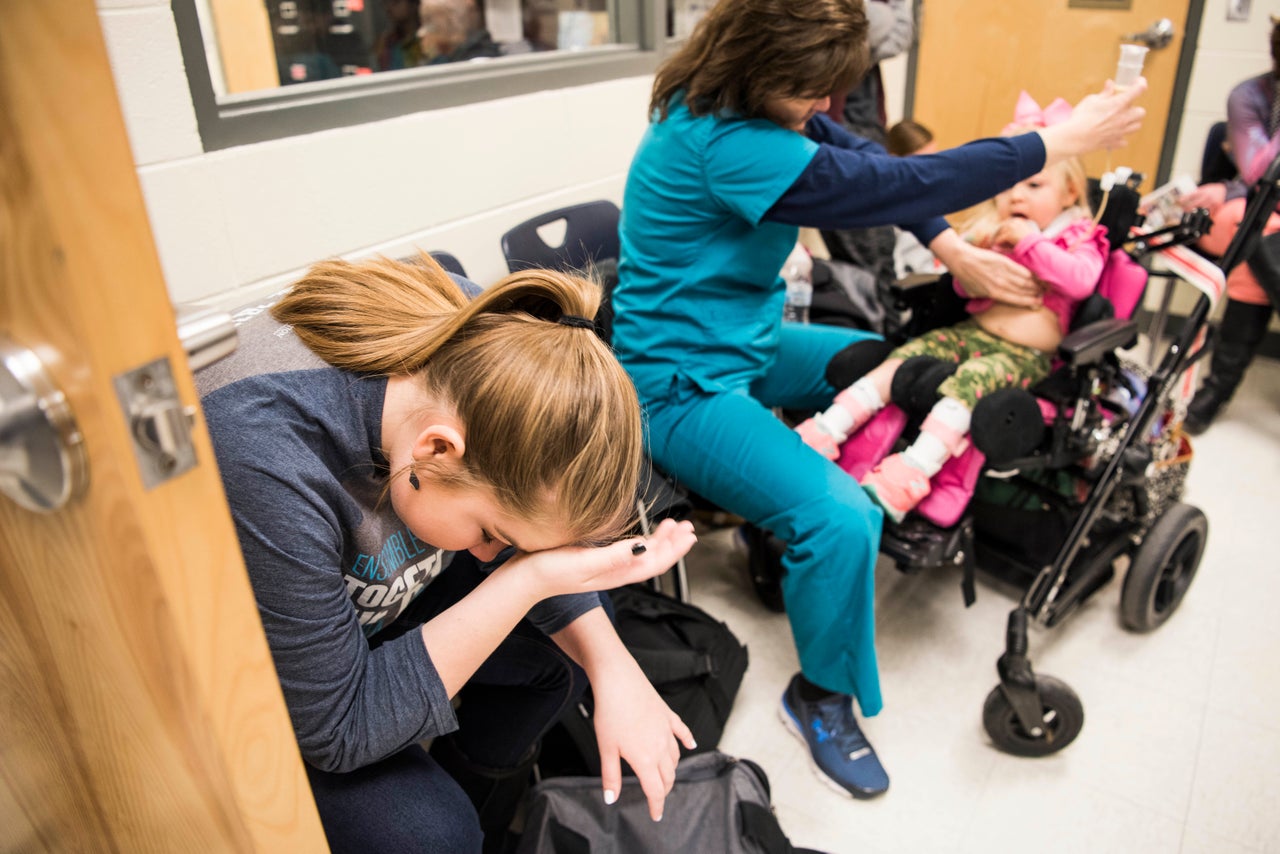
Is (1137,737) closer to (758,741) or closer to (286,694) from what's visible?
(758,741)

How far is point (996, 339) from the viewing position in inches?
77.0

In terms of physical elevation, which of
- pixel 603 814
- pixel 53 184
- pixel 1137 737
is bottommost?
pixel 1137 737

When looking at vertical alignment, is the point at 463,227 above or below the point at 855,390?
above

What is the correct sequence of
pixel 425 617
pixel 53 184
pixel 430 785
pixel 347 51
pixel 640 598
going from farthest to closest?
pixel 347 51, pixel 640 598, pixel 425 617, pixel 430 785, pixel 53 184

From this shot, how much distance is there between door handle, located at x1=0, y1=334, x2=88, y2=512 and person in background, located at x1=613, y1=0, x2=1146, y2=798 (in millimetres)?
1119

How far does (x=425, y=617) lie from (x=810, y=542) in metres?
0.68

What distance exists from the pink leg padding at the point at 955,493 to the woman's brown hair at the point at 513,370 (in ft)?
3.10

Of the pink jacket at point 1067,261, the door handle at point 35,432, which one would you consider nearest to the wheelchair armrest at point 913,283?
the pink jacket at point 1067,261

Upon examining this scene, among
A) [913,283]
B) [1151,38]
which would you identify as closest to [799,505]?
[913,283]

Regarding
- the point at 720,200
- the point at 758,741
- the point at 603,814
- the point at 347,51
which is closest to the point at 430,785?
the point at 603,814

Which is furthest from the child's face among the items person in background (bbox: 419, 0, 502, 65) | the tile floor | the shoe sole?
person in background (bbox: 419, 0, 502, 65)

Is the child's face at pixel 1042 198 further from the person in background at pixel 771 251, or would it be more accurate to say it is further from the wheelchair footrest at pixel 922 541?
the wheelchair footrest at pixel 922 541

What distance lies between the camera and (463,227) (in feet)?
6.78

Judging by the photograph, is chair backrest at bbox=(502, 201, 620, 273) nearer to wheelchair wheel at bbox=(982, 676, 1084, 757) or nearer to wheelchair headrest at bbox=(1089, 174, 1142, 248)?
wheelchair headrest at bbox=(1089, 174, 1142, 248)
